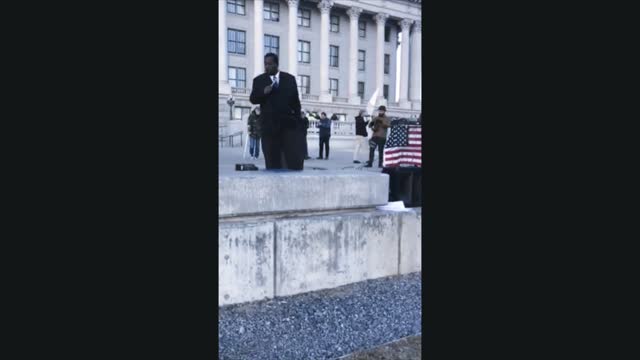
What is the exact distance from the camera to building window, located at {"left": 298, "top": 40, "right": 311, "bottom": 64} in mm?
45969

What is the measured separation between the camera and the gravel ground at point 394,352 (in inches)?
109

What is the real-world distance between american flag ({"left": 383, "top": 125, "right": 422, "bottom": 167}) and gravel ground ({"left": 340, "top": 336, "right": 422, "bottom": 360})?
4.09 m

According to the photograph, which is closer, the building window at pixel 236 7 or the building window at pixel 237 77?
the building window at pixel 236 7

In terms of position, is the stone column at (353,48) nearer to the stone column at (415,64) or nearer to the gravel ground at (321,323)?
the stone column at (415,64)

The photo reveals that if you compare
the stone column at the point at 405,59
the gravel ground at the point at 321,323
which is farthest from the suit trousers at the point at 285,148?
the stone column at the point at 405,59

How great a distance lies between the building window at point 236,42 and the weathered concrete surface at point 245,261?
132ft

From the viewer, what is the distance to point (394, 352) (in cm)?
288
